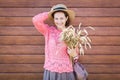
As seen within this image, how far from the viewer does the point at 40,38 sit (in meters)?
5.00

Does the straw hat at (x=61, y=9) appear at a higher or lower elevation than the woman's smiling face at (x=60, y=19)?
higher

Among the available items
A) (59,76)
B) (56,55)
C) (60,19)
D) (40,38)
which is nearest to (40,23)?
(60,19)

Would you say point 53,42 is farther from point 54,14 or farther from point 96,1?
point 96,1

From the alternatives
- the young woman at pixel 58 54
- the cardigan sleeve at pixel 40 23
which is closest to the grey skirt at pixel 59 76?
the young woman at pixel 58 54

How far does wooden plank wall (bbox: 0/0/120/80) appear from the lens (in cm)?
497

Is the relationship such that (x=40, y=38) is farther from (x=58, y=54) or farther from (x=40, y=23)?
(x=58, y=54)

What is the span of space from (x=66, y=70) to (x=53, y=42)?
0.42 metres

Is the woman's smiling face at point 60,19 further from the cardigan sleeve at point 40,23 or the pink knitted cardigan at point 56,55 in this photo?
the cardigan sleeve at point 40,23

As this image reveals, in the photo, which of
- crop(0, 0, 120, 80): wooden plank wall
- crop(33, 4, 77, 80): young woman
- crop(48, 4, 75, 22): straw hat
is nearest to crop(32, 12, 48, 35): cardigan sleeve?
crop(33, 4, 77, 80): young woman

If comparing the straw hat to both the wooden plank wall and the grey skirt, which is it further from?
the grey skirt

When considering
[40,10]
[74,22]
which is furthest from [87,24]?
[40,10]

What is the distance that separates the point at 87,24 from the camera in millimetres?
4969

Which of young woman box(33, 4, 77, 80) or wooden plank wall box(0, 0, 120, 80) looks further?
wooden plank wall box(0, 0, 120, 80)

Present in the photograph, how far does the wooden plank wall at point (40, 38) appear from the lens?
4969 mm
